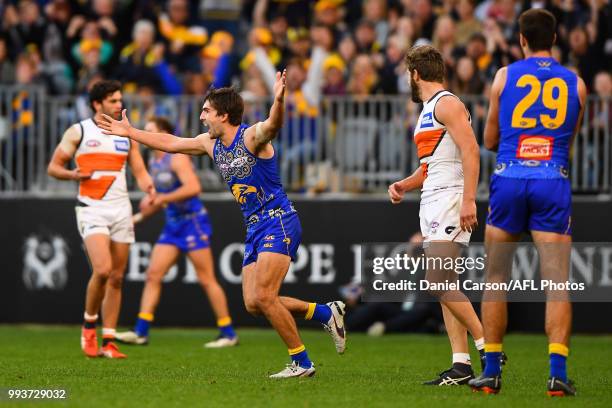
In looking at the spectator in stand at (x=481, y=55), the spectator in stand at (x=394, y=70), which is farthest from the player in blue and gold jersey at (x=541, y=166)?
the spectator in stand at (x=394, y=70)

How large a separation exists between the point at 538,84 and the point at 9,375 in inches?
202

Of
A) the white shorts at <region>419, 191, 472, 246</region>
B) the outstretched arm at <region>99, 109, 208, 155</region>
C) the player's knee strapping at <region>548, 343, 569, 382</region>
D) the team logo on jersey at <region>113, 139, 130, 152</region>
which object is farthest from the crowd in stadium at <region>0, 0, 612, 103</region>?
the player's knee strapping at <region>548, 343, 569, 382</region>

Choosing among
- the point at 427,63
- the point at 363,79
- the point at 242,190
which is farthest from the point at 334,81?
the point at 427,63

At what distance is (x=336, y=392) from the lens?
9.16 metres

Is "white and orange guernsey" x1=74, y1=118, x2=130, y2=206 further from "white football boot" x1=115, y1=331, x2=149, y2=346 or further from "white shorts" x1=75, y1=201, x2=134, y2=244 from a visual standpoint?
"white football boot" x1=115, y1=331, x2=149, y2=346

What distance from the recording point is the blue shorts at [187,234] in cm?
1476

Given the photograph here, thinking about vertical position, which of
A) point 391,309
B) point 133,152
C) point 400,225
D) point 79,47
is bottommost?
point 391,309

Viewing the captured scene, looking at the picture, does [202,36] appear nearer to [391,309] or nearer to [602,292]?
[391,309]

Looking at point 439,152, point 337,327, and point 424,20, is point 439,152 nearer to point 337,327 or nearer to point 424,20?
point 337,327

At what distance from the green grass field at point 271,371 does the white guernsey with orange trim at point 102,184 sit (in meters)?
1.41

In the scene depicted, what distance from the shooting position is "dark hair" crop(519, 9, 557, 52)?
849 cm

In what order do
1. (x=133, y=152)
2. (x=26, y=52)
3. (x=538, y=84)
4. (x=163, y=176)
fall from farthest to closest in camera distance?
1. (x=26, y=52)
2. (x=163, y=176)
3. (x=133, y=152)
4. (x=538, y=84)

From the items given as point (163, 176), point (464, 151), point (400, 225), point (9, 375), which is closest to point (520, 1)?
point (400, 225)

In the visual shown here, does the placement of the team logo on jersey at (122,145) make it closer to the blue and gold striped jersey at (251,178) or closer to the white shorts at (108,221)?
the white shorts at (108,221)
